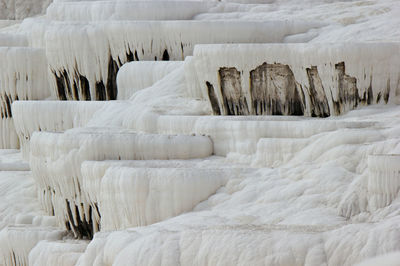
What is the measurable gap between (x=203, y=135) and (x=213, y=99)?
58.8 inches

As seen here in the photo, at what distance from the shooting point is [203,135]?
45.1 ft

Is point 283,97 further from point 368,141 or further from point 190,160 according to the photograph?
point 368,141

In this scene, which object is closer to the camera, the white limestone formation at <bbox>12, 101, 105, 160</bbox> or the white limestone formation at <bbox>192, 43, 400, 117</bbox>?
the white limestone formation at <bbox>192, 43, 400, 117</bbox>

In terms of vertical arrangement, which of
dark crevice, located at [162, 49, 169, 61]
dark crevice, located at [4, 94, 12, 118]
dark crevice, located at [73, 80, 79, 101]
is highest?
dark crevice, located at [162, 49, 169, 61]

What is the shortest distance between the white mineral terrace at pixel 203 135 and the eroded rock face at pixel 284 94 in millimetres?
22

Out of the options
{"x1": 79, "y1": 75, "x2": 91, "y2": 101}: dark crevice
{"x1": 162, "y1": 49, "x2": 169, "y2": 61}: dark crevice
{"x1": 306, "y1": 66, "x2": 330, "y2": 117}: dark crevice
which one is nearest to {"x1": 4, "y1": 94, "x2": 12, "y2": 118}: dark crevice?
{"x1": 79, "y1": 75, "x2": 91, "y2": 101}: dark crevice

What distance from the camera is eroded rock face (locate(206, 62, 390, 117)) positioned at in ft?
46.3

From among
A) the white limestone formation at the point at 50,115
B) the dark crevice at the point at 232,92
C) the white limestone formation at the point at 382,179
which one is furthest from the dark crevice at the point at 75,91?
the white limestone formation at the point at 382,179

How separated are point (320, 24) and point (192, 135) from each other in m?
5.05

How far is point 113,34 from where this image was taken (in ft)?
61.5

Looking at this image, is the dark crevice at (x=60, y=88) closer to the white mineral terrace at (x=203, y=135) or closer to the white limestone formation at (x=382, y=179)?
the white mineral terrace at (x=203, y=135)

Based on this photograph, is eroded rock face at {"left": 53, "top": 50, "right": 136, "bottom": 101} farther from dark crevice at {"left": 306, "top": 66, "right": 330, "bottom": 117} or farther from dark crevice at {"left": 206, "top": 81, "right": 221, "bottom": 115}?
dark crevice at {"left": 306, "top": 66, "right": 330, "bottom": 117}

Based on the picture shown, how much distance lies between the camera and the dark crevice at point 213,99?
15031 mm

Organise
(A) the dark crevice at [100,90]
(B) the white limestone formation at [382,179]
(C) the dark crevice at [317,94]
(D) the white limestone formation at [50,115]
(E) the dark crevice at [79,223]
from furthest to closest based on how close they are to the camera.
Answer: (A) the dark crevice at [100,90] < (D) the white limestone formation at [50,115] < (E) the dark crevice at [79,223] < (C) the dark crevice at [317,94] < (B) the white limestone formation at [382,179]
